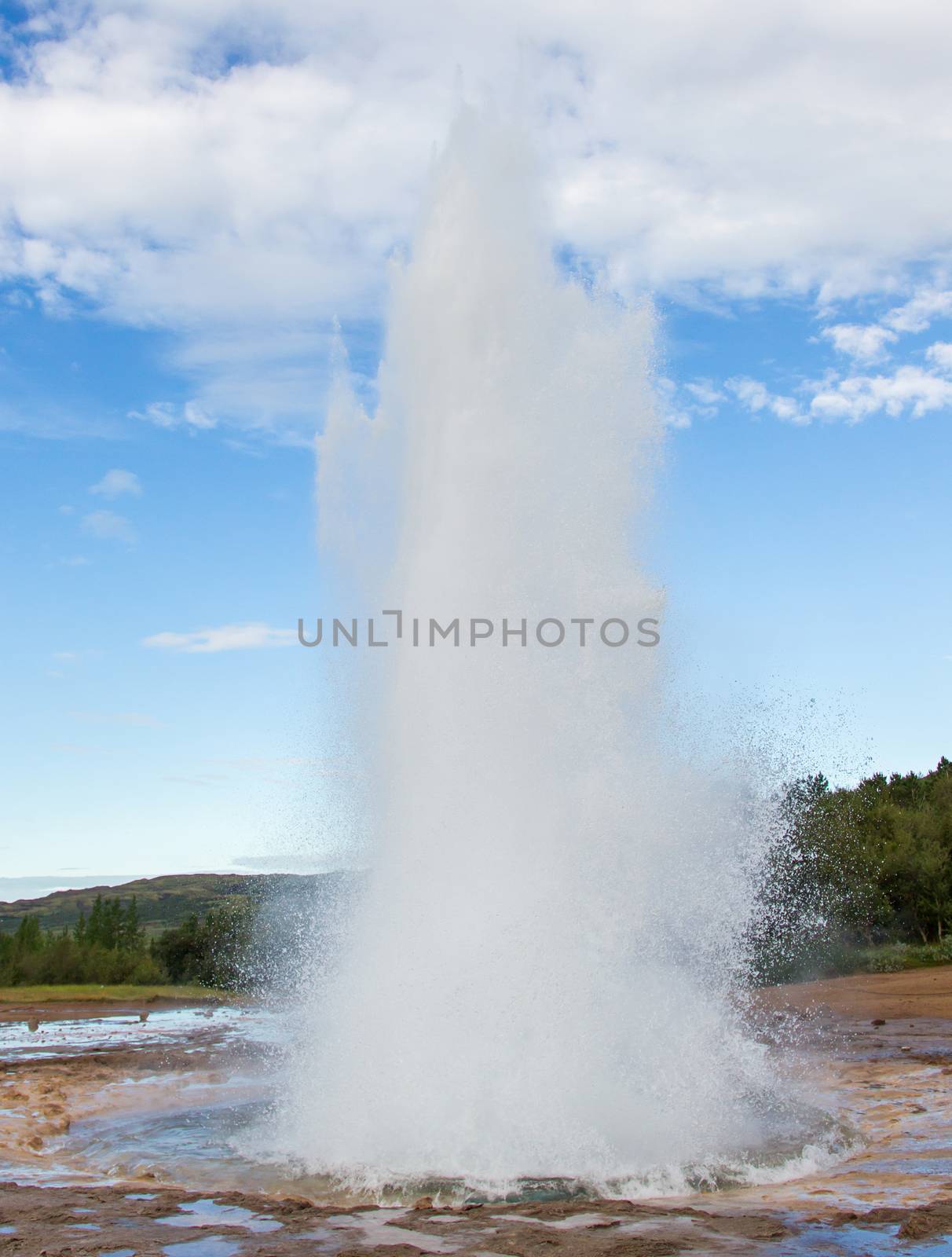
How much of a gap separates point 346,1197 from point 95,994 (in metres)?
40.8

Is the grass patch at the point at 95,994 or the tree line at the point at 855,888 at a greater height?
the tree line at the point at 855,888

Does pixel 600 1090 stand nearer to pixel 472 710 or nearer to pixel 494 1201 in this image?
pixel 494 1201

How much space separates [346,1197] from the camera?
10195 millimetres

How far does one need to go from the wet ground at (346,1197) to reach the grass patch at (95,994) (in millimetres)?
25727

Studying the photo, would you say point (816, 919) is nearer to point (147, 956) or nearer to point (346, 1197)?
point (346, 1197)

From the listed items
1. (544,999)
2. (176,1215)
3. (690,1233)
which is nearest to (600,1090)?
(544,999)

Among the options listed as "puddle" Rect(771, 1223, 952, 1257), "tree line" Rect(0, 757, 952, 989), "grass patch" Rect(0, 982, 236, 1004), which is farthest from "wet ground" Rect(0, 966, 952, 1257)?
"grass patch" Rect(0, 982, 236, 1004)

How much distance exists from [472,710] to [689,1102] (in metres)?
5.38

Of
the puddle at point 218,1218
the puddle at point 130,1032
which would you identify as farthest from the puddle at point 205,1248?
the puddle at point 130,1032

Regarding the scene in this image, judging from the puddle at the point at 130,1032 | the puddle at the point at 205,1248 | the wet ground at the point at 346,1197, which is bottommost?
the puddle at the point at 130,1032

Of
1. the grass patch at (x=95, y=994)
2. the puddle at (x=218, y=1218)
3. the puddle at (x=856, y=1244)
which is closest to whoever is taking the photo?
the puddle at (x=856, y=1244)

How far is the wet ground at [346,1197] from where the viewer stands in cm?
834

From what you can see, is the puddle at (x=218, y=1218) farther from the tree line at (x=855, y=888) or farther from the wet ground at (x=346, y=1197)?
the tree line at (x=855, y=888)

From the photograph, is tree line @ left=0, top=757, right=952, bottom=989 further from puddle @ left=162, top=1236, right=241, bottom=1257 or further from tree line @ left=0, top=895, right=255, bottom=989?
puddle @ left=162, top=1236, right=241, bottom=1257
